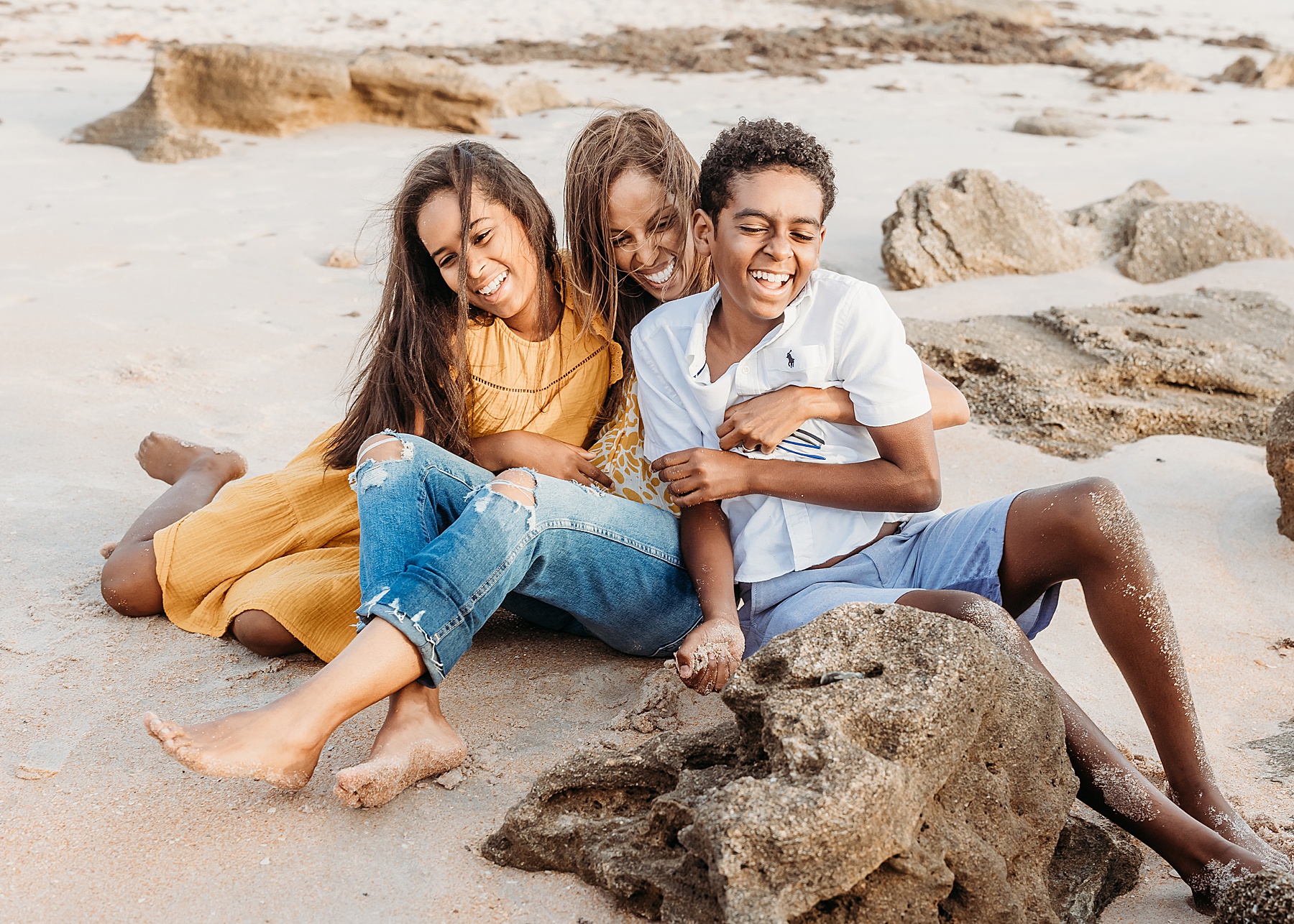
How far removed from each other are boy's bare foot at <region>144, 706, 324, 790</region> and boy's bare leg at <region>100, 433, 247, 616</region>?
0.98 m

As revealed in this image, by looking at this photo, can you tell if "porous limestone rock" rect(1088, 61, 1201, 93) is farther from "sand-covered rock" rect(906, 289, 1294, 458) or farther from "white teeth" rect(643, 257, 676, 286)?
"white teeth" rect(643, 257, 676, 286)

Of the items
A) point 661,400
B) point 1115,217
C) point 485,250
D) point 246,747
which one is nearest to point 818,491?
point 661,400

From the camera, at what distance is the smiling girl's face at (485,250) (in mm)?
2811

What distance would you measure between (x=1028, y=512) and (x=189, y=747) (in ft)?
5.30

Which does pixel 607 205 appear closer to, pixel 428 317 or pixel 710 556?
pixel 428 317

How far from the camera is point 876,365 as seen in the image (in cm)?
239

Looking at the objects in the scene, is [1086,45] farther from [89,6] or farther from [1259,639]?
[1259,639]

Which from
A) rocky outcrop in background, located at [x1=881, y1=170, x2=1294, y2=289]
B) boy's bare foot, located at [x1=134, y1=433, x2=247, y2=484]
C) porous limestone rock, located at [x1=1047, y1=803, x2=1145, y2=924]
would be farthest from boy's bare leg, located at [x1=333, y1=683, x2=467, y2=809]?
rocky outcrop in background, located at [x1=881, y1=170, x2=1294, y2=289]

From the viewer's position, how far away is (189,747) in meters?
2.01

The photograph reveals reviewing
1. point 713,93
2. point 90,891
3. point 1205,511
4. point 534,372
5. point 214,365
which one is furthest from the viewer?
point 713,93

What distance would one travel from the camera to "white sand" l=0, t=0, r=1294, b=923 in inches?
79.4

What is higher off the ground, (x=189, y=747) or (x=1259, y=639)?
(x=189, y=747)

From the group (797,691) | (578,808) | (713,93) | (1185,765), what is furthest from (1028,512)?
(713,93)

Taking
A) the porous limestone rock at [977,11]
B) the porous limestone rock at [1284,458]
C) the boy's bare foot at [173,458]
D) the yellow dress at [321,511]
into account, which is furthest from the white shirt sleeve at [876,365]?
the porous limestone rock at [977,11]
